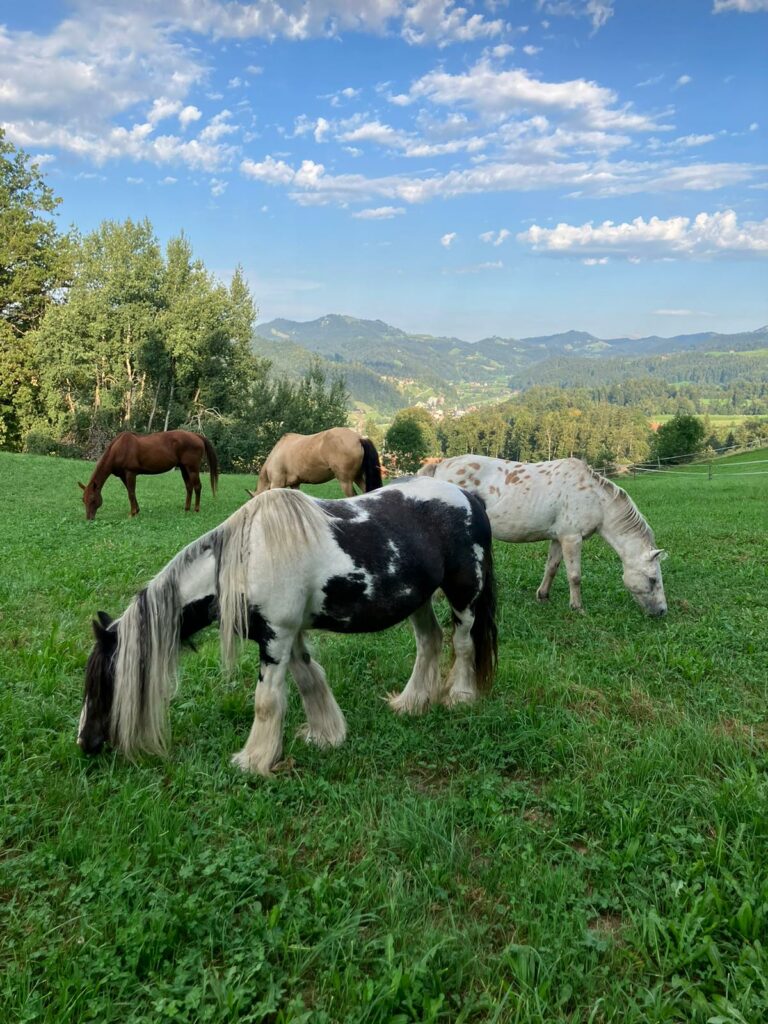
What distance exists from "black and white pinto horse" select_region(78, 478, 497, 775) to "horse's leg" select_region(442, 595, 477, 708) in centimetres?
48

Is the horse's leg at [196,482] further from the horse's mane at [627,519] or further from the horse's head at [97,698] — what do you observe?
the horse's head at [97,698]

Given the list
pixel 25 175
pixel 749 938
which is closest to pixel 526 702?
pixel 749 938

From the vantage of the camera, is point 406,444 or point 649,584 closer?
point 649,584

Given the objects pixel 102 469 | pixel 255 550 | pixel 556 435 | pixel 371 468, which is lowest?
pixel 556 435

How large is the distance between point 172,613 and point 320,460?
10.4m

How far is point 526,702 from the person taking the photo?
15.2 feet

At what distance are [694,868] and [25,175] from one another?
48.6 meters

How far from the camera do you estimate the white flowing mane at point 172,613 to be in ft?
11.8

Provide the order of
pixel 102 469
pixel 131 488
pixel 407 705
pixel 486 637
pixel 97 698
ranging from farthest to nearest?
pixel 131 488 < pixel 102 469 < pixel 486 637 < pixel 407 705 < pixel 97 698

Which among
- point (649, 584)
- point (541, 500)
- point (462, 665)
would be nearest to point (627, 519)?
point (649, 584)

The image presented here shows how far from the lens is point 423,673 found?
15.2 feet

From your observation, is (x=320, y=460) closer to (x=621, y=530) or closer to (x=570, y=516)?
(x=570, y=516)

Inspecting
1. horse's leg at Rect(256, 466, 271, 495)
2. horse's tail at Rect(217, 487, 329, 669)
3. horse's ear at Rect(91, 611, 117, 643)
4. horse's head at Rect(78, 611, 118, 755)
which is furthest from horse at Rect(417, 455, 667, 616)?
horse's leg at Rect(256, 466, 271, 495)

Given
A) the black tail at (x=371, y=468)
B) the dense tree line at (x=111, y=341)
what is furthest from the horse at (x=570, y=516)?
the dense tree line at (x=111, y=341)
